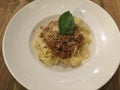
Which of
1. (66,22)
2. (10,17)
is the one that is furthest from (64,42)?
(10,17)

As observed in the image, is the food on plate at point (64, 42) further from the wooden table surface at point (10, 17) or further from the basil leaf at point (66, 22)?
the wooden table surface at point (10, 17)

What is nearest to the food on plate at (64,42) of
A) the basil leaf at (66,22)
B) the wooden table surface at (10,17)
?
the basil leaf at (66,22)

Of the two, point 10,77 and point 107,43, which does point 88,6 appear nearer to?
point 107,43

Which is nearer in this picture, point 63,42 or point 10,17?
point 63,42

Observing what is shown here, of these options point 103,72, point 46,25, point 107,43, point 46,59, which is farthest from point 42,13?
point 103,72

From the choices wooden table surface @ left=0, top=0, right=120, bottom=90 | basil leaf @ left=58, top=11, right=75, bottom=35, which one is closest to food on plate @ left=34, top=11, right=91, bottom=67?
basil leaf @ left=58, top=11, right=75, bottom=35

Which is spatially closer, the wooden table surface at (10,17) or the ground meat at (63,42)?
the wooden table surface at (10,17)

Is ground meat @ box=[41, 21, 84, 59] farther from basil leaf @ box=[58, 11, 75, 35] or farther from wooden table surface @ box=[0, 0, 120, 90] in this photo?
wooden table surface @ box=[0, 0, 120, 90]

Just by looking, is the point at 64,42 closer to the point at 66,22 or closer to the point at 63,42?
the point at 63,42
